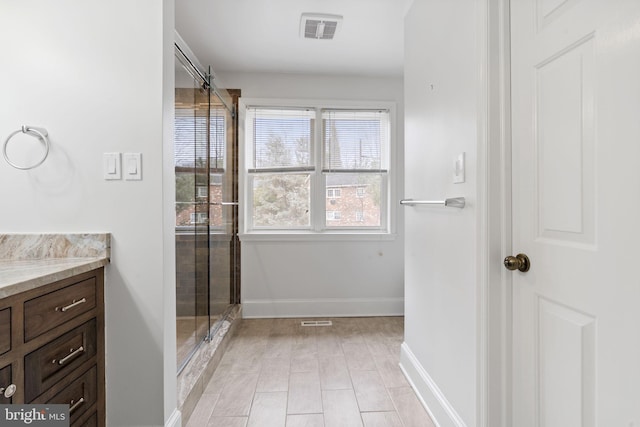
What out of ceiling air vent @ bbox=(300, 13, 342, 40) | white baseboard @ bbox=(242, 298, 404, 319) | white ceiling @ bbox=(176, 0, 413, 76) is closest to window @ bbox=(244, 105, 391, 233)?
white ceiling @ bbox=(176, 0, 413, 76)

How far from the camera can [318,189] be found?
335 cm

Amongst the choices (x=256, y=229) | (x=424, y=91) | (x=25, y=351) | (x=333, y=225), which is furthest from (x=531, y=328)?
(x=256, y=229)

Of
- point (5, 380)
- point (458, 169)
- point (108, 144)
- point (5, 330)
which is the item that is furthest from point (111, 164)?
point (458, 169)

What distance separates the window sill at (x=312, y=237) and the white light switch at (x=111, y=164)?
190 centimetres

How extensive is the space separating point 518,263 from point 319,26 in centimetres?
212

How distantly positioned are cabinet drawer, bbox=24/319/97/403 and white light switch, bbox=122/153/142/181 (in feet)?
1.97

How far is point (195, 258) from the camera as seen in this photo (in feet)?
7.38

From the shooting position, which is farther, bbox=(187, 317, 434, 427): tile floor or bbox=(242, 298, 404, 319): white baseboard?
bbox=(242, 298, 404, 319): white baseboard

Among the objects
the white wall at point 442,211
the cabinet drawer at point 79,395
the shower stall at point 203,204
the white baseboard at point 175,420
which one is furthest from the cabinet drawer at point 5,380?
the white wall at point 442,211

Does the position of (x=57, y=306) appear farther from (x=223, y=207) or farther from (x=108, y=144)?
(x=223, y=207)

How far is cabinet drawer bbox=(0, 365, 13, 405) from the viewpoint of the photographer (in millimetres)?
959

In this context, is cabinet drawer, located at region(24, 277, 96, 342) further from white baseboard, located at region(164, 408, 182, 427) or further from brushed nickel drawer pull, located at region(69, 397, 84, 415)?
white baseboard, located at region(164, 408, 182, 427)

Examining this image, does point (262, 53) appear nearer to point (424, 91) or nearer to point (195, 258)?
point (424, 91)

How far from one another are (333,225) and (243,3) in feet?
6.64
